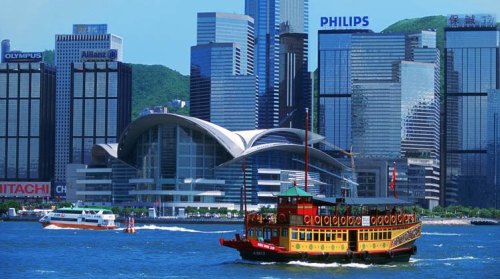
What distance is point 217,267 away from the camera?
83188 millimetres

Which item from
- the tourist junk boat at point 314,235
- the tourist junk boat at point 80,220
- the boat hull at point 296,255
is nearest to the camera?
the boat hull at point 296,255

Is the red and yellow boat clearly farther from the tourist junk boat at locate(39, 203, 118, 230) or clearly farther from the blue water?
the tourist junk boat at locate(39, 203, 118, 230)

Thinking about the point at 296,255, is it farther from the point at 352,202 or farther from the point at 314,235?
the point at 352,202

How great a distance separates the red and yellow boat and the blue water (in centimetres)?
82

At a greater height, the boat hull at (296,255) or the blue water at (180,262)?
the boat hull at (296,255)

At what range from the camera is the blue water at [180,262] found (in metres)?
78.2

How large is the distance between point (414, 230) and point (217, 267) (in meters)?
16.7

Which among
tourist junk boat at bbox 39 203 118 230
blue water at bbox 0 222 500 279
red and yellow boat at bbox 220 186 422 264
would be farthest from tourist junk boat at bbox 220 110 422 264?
tourist junk boat at bbox 39 203 118 230

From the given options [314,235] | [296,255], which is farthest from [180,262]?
[314,235]

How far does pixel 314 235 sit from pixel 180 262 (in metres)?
15.1

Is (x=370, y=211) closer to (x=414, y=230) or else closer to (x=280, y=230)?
(x=414, y=230)

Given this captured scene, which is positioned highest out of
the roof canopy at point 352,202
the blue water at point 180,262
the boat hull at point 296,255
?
the roof canopy at point 352,202

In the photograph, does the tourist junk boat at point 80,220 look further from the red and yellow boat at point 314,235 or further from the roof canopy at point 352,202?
the roof canopy at point 352,202

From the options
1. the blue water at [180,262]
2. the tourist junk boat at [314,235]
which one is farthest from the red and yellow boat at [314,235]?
the blue water at [180,262]
